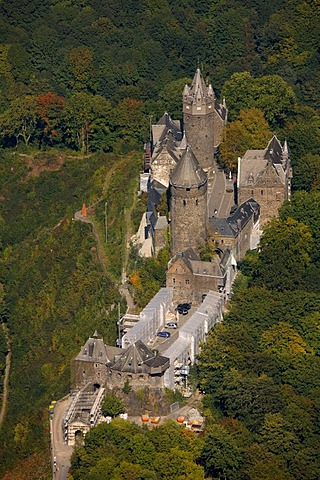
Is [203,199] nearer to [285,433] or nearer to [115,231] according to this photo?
[115,231]

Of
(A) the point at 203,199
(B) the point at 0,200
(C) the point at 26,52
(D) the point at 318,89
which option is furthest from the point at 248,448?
(C) the point at 26,52

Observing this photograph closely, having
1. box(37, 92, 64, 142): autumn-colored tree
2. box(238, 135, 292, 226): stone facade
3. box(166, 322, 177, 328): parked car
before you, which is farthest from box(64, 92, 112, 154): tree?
box(166, 322, 177, 328): parked car

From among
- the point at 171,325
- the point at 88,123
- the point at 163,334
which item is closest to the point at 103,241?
the point at 171,325

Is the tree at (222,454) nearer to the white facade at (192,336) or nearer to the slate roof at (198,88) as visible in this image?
the white facade at (192,336)

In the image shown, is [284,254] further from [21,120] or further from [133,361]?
[21,120]

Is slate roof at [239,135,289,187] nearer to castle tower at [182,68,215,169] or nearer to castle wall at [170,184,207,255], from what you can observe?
castle tower at [182,68,215,169]

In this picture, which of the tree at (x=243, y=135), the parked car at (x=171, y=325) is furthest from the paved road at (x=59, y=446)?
the tree at (x=243, y=135)
